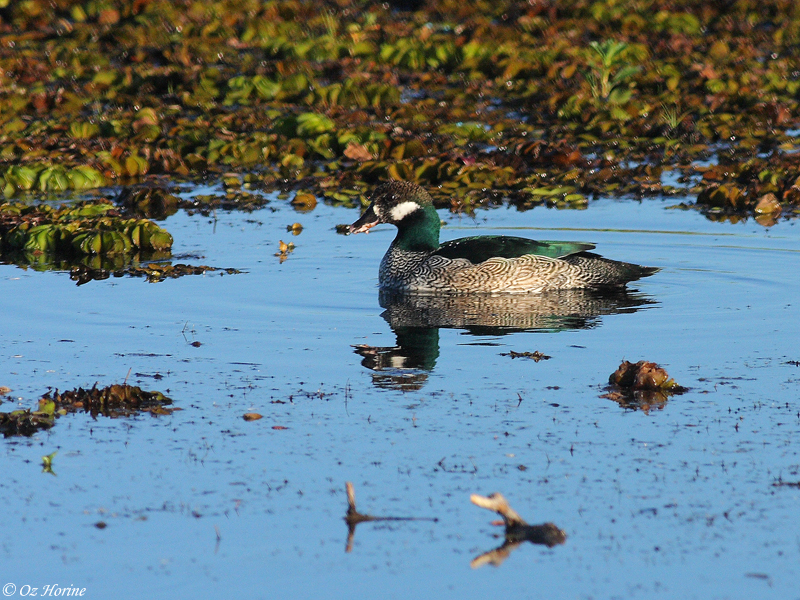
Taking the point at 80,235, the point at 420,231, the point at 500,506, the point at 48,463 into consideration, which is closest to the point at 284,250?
the point at 420,231

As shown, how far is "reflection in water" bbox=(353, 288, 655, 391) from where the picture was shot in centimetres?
866

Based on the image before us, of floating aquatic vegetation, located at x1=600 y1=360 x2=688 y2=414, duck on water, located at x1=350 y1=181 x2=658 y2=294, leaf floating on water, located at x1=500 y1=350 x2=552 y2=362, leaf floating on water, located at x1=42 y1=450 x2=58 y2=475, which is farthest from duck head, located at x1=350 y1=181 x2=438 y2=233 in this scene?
leaf floating on water, located at x1=42 y1=450 x2=58 y2=475

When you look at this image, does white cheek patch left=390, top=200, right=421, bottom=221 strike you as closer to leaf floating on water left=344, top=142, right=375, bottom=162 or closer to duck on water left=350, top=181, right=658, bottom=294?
duck on water left=350, top=181, right=658, bottom=294

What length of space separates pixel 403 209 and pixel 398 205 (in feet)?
0.19

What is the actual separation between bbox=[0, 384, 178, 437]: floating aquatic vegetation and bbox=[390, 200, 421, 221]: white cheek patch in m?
4.67

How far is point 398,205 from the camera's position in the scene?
11969 millimetres

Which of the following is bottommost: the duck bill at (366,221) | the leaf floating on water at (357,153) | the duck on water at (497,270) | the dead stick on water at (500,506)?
the dead stick on water at (500,506)

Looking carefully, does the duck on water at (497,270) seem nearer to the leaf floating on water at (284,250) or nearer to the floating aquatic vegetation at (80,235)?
the leaf floating on water at (284,250)

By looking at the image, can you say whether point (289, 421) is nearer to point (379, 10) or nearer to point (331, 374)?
point (331, 374)

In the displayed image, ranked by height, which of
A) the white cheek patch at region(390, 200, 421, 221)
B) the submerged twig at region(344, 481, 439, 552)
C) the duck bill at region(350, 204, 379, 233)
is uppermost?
the white cheek patch at region(390, 200, 421, 221)

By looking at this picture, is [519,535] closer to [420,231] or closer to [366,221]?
[420,231]

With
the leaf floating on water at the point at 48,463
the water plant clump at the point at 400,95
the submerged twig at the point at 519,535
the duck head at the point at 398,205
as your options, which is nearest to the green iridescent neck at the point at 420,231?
the duck head at the point at 398,205

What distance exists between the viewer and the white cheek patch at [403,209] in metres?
11.9

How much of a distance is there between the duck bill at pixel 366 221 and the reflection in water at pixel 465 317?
944mm
